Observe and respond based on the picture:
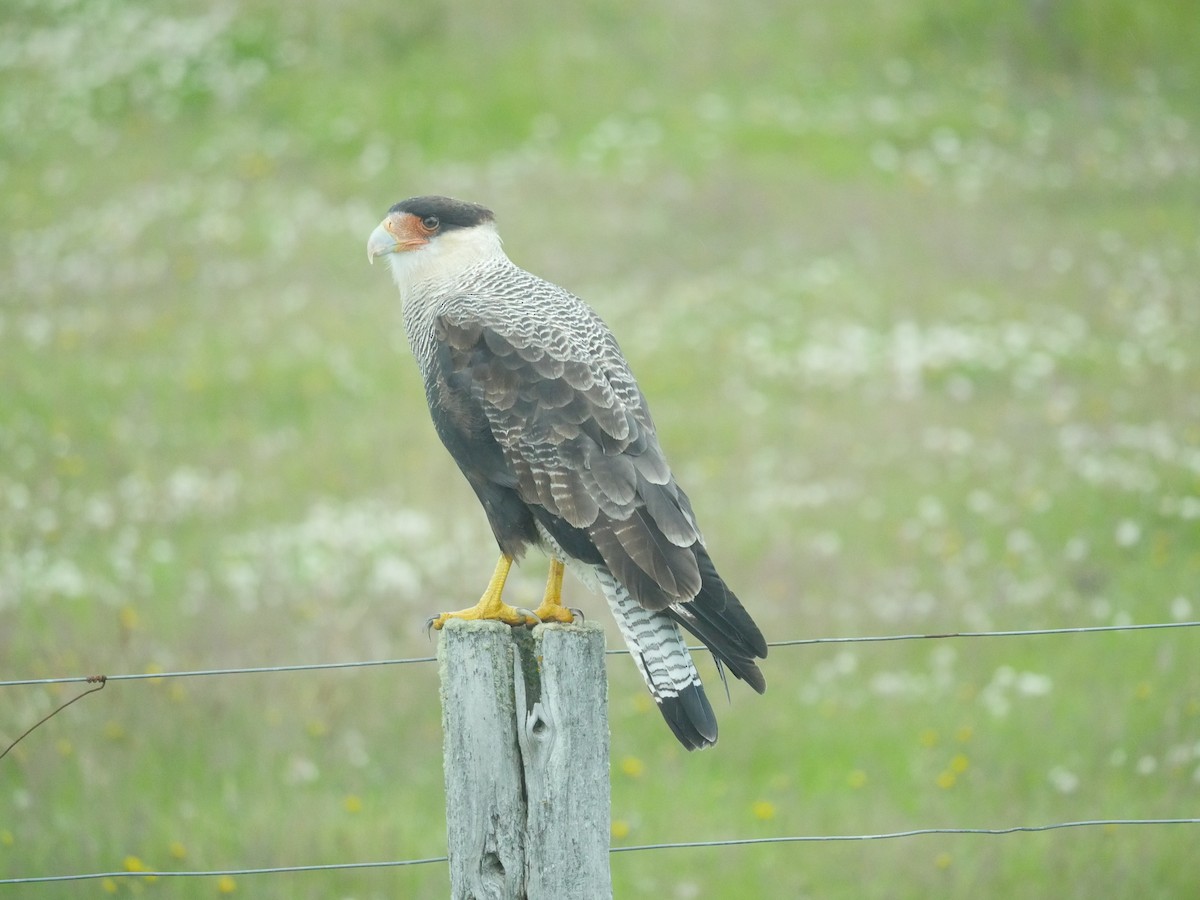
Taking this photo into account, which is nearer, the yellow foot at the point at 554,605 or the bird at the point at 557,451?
the bird at the point at 557,451

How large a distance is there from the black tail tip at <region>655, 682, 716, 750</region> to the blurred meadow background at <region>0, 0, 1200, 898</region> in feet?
6.59

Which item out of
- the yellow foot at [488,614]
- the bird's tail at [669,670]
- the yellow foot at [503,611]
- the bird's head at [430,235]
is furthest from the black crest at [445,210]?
the bird's tail at [669,670]

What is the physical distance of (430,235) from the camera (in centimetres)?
453

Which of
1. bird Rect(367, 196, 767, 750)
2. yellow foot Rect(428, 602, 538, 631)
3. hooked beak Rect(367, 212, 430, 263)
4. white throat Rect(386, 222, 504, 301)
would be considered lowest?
yellow foot Rect(428, 602, 538, 631)

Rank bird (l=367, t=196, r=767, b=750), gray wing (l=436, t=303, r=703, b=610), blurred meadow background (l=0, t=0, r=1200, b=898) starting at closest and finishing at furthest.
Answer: bird (l=367, t=196, r=767, b=750) < gray wing (l=436, t=303, r=703, b=610) < blurred meadow background (l=0, t=0, r=1200, b=898)

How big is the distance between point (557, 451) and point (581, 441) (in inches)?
3.1

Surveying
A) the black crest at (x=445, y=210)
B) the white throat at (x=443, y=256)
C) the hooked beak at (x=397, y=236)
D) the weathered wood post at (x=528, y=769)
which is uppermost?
the black crest at (x=445, y=210)

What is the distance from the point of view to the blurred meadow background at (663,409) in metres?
5.29

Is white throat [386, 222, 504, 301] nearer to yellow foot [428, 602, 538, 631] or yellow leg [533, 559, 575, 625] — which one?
yellow leg [533, 559, 575, 625]

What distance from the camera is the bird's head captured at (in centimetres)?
450

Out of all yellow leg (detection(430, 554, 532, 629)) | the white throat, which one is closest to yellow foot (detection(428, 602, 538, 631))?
yellow leg (detection(430, 554, 532, 629))

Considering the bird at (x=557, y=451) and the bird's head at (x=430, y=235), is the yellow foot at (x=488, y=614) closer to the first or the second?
the bird at (x=557, y=451)

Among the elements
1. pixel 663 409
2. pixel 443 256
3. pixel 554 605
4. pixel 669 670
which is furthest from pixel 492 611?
pixel 663 409

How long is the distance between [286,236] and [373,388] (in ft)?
17.9
